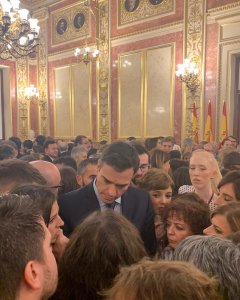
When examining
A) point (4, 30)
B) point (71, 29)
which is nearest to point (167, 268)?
point (4, 30)

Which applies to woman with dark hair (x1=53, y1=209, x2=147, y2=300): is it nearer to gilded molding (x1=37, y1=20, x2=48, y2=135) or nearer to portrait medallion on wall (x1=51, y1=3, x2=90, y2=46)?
portrait medallion on wall (x1=51, y1=3, x2=90, y2=46)

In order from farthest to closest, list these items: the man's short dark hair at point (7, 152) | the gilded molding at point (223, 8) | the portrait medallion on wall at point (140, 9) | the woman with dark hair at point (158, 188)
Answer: the portrait medallion on wall at point (140, 9) → the gilded molding at point (223, 8) → the man's short dark hair at point (7, 152) → the woman with dark hair at point (158, 188)

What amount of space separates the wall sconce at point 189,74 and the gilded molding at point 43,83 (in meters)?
6.56

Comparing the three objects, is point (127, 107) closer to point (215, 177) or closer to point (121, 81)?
point (121, 81)

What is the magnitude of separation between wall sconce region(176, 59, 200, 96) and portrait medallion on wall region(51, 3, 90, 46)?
4.45 meters

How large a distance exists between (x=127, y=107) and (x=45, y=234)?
33.7 feet

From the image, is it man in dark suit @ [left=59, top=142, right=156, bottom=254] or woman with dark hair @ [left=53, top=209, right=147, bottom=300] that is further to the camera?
man in dark suit @ [left=59, top=142, right=156, bottom=254]

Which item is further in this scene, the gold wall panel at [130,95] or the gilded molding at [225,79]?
the gold wall panel at [130,95]

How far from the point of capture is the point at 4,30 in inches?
251

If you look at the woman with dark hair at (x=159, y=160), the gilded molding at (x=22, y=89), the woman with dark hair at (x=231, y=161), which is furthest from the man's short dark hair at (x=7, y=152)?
the gilded molding at (x=22, y=89)

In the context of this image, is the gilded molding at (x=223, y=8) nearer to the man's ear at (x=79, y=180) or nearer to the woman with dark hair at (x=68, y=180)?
the man's ear at (x=79, y=180)

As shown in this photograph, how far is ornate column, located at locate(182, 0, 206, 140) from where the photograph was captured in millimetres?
9117

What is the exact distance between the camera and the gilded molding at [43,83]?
1386 centimetres

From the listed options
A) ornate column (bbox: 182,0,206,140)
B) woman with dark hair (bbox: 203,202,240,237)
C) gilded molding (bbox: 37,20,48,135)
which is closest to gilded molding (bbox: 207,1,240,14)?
ornate column (bbox: 182,0,206,140)
